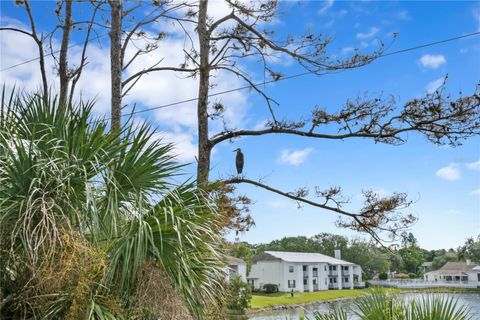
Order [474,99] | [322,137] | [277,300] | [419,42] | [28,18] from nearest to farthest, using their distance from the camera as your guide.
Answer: [474,99] → [322,137] → [419,42] → [28,18] → [277,300]

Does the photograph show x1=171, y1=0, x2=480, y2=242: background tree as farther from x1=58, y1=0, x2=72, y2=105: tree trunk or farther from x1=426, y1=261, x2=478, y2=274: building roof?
x1=426, y1=261, x2=478, y2=274: building roof

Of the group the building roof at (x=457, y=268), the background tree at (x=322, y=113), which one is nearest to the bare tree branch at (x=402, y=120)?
the background tree at (x=322, y=113)

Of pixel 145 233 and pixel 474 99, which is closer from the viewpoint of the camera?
pixel 145 233

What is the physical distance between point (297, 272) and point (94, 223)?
4293 centimetres

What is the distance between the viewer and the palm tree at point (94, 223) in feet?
10.9

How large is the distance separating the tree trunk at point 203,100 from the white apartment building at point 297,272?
36985 millimetres

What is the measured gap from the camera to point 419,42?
27.4ft

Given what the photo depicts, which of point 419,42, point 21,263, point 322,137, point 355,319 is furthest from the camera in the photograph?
point 419,42

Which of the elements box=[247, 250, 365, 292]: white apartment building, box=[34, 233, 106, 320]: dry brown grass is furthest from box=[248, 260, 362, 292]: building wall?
box=[34, 233, 106, 320]: dry brown grass

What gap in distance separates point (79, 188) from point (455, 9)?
6.97 meters

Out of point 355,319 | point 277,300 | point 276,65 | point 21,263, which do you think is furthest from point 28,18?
point 277,300

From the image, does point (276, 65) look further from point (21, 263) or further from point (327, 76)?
point (21, 263)

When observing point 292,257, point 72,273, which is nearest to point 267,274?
point 292,257

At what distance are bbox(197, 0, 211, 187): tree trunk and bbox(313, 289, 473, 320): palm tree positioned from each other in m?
4.33
